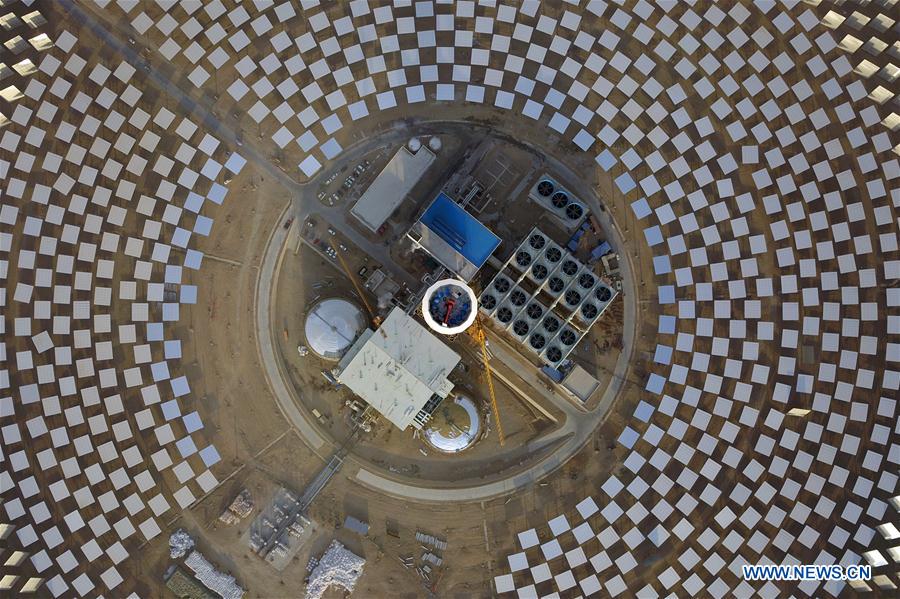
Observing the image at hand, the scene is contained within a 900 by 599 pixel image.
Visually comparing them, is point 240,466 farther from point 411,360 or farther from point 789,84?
point 789,84

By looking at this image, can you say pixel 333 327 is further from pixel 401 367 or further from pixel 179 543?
pixel 179 543

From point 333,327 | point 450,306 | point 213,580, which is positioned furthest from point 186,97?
point 213,580

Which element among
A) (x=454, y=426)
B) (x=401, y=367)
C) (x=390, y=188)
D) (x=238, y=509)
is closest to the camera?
(x=401, y=367)

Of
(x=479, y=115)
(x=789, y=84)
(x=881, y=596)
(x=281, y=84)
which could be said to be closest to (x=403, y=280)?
(x=479, y=115)

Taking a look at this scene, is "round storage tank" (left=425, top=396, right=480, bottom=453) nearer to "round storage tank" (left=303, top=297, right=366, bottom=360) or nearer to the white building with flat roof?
"round storage tank" (left=303, top=297, right=366, bottom=360)

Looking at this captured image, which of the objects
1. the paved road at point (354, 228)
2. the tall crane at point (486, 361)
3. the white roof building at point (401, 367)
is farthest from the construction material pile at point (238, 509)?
the tall crane at point (486, 361)

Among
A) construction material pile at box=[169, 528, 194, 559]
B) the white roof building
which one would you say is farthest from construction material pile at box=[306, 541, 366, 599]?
the white roof building
